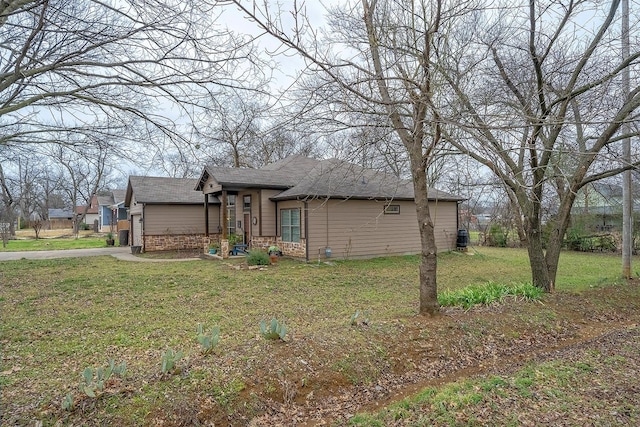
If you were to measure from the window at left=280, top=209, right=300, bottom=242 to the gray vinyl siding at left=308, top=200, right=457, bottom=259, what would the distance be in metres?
0.79

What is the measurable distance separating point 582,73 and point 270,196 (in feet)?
35.0

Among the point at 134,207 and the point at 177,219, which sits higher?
the point at 134,207

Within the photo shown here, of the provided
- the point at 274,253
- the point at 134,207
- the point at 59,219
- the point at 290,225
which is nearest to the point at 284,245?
the point at 290,225

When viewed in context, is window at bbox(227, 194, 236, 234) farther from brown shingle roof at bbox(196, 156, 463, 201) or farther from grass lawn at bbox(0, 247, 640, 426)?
grass lawn at bbox(0, 247, 640, 426)

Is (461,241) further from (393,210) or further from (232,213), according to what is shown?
(232,213)

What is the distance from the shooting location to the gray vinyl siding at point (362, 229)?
1362 centimetres

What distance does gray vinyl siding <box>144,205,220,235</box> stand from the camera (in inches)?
695

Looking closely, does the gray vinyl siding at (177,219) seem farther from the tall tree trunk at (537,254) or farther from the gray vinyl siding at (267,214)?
the tall tree trunk at (537,254)

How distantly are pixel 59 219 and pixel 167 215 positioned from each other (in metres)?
40.9

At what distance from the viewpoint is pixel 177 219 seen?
18.4 m

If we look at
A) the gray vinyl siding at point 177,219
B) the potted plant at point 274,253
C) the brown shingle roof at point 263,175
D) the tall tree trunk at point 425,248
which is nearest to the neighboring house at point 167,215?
the gray vinyl siding at point 177,219

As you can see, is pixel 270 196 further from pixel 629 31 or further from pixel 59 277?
pixel 629 31

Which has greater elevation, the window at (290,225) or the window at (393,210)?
the window at (393,210)

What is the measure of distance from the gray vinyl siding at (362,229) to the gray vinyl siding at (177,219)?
7447 millimetres
